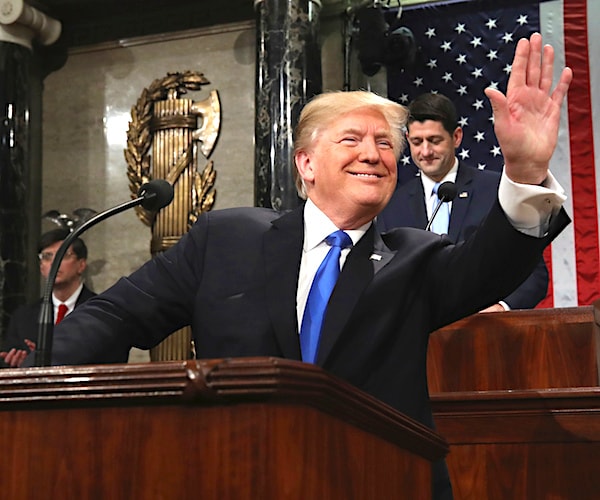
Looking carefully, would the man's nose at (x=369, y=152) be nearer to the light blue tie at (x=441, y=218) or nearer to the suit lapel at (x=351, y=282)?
the suit lapel at (x=351, y=282)

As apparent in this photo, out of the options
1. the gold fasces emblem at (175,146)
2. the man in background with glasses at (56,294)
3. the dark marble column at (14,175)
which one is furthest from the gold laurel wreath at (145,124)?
the man in background with glasses at (56,294)

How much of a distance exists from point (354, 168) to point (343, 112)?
0.51ft

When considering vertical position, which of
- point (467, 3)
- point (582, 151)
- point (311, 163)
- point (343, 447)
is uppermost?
point (467, 3)

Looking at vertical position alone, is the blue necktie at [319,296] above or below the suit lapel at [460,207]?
below

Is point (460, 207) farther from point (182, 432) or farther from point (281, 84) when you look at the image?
point (182, 432)

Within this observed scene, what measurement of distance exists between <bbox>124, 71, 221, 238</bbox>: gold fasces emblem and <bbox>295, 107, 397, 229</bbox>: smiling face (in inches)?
207

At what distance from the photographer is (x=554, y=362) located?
3.51 meters

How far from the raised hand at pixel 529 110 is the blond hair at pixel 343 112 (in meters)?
0.49

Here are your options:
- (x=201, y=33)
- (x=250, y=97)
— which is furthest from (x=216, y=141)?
(x=201, y=33)

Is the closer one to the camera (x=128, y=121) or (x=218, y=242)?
(x=218, y=242)

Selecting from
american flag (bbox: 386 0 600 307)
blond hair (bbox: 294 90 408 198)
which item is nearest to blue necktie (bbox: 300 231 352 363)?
blond hair (bbox: 294 90 408 198)

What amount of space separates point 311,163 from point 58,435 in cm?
132

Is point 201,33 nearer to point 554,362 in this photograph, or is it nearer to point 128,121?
point 128,121

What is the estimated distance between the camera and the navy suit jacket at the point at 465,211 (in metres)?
4.33
